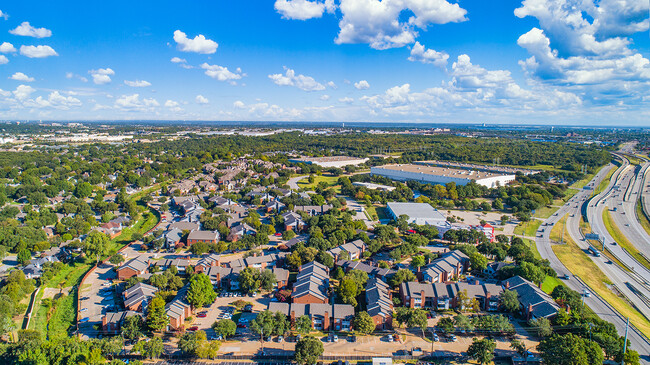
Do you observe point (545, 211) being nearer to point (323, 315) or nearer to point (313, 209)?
point (313, 209)

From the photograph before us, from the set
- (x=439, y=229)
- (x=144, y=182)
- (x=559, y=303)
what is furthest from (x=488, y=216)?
(x=144, y=182)

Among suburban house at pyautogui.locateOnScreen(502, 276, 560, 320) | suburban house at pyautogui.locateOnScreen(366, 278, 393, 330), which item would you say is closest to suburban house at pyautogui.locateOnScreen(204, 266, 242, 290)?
suburban house at pyautogui.locateOnScreen(366, 278, 393, 330)

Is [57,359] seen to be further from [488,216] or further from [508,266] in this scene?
[488,216]

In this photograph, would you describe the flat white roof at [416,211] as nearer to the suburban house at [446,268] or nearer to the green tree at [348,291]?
the suburban house at [446,268]

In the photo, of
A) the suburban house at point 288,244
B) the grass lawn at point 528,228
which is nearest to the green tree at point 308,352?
the suburban house at point 288,244

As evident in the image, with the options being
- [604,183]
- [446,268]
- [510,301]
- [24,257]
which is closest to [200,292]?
[24,257]

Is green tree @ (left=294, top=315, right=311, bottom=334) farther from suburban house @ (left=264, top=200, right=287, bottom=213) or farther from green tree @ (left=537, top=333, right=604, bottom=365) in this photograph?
suburban house @ (left=264, top=200, right=287, bottom=213)
